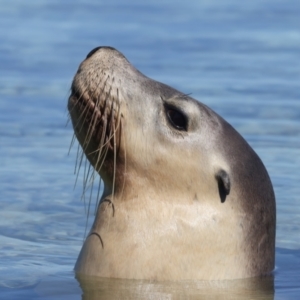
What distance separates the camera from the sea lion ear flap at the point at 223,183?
26.1 feet

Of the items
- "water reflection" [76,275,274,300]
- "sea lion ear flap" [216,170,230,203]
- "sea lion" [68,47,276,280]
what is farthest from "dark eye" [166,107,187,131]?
"water reflection" [76,275,274,300]

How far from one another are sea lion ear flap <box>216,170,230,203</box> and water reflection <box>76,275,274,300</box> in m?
0.53

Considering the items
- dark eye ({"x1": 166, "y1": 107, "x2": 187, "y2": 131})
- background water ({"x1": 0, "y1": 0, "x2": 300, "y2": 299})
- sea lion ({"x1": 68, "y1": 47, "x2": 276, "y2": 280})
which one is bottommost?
background water ({"x1": 0, "y1": 0, "x2": 300, "y2": 299})

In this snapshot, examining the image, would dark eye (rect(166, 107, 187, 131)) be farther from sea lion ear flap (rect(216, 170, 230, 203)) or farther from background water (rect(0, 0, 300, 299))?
background water (rect(0, 0, 300, 299))

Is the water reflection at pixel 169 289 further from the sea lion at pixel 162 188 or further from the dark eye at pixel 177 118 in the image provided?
the dark eye at pixel 177 118

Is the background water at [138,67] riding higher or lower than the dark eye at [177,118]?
lower

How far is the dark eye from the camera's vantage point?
8109 mm

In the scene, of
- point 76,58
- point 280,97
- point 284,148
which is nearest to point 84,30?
point 76,58

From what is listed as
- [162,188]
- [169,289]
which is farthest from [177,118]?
[169,289]

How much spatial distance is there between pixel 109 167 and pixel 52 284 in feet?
2.92

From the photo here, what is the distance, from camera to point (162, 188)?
803 cm

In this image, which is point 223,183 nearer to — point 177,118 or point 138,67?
point 177,118

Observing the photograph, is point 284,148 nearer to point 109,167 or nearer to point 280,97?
point 280,97

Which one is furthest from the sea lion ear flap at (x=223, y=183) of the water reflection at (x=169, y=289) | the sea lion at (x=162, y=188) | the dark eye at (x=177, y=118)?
the water reflection at (x=169, y=289)
